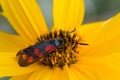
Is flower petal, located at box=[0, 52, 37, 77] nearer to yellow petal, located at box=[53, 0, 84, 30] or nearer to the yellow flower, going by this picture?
the yellow flower

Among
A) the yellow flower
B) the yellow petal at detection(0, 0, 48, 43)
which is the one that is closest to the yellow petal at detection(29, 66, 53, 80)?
the yellow flower

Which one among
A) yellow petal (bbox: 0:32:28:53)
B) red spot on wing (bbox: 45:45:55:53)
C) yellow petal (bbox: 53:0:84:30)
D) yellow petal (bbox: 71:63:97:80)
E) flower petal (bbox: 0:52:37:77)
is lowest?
yellow petal (bbox: 71:63:97:80)

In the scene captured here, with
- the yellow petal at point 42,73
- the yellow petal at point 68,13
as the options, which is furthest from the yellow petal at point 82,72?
the yellow petal at point 68,13

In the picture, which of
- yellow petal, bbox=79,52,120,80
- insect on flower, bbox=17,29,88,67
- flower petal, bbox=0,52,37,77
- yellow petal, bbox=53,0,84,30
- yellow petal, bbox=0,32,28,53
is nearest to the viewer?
flower petal, bbox=0,52,37,77

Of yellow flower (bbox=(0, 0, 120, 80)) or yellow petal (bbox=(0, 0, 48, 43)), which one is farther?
yellow petal (bbox=(0, 0, 48, 43))

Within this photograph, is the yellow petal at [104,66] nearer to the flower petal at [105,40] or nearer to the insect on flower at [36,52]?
the flower petal at [105,40]

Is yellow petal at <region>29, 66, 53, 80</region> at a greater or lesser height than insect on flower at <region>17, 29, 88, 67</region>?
lesser

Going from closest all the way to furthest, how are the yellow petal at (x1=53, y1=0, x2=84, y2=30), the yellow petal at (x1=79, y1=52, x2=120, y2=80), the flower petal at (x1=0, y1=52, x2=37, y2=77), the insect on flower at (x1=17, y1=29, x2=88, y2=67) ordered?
the flower petal at (x1=0, y1=52, x2=37, y2=77) < the insect on flower at (x1=17, y1=29, x2=88, y2=67) < the yellow petal at (x1=79, y1=52, x2=120, y2=80) < the yellow petal at (x1=53, y1=0, x2=84, y2=30)
